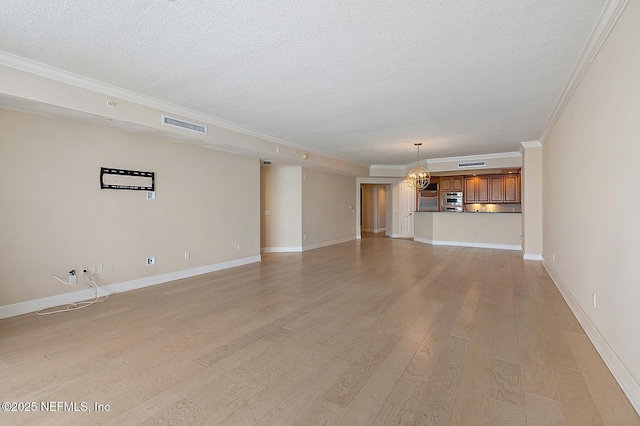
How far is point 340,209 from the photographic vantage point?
9703mm

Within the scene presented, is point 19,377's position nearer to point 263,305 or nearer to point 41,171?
point 263,305

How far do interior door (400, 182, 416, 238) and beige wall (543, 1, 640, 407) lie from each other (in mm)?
7741

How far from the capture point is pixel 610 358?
2146 millimetres

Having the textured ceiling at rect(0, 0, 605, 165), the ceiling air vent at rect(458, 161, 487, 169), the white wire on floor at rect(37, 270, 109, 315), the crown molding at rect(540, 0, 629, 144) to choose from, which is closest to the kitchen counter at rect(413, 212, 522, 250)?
the ceiling air vent at rect(458, 161, 487, 169)

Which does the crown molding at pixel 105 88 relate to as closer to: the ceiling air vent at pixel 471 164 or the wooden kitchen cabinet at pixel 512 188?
the ceiling air vent at pixel 471 164

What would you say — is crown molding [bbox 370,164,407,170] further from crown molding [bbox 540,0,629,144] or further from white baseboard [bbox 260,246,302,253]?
crown molding [bbox 540,0,629,144]

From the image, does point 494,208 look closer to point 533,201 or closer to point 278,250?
point 533,201

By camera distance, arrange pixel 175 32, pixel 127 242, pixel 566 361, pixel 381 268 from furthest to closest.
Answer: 1. pixel 381 268
2. pixel 127 242
3. pixel 175 32
4. pixel 566 361

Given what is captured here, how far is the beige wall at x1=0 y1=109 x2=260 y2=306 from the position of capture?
11.0ft

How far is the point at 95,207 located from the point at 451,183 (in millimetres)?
10329

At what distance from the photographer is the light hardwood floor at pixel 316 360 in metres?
1.70

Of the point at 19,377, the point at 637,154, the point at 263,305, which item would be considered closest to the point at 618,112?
the point at 637,154

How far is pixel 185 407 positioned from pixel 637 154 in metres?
3.10

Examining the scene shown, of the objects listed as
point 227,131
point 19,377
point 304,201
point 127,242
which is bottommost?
point 19,377
